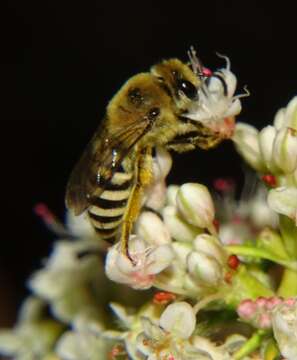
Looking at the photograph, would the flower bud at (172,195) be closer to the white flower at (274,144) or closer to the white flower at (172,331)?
the white flower at (274,144)

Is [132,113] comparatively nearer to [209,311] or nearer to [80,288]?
[209,311]

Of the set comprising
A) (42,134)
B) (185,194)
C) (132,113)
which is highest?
(132,113)

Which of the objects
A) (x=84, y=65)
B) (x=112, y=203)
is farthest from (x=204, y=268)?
(x=84, y=65)

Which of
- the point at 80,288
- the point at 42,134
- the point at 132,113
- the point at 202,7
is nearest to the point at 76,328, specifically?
the point at 80,288

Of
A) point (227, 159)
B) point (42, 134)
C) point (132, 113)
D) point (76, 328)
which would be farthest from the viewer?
point (42, 134)

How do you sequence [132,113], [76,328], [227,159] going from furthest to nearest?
1. [227,159]
2. [76,328]
3. [132,113]

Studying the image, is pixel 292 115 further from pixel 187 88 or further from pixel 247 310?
pixel 247 310
